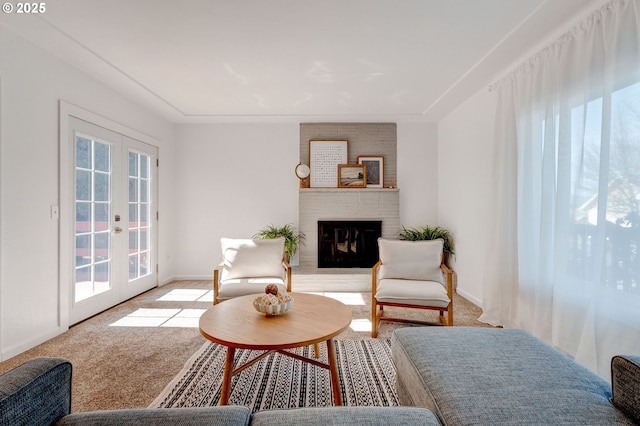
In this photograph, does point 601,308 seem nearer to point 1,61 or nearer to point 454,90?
point 454,90

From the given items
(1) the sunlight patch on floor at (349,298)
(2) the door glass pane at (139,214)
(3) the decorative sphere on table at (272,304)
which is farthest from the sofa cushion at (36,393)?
(2) the door glass pane at (139,214)

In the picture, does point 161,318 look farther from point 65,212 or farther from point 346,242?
point 346,242

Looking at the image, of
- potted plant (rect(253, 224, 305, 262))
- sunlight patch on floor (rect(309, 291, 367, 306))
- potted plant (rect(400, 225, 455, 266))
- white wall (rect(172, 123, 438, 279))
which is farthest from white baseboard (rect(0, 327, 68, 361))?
potted plant (rect(400, 225, 455, 266))

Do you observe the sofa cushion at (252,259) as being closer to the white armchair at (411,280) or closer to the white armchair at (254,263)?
the white armchair at (254,263)

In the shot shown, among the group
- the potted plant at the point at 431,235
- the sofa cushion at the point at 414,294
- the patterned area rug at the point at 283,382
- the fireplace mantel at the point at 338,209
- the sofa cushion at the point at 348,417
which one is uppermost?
the fireplace mantel at the point at 338,209

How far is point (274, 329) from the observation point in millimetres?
1789

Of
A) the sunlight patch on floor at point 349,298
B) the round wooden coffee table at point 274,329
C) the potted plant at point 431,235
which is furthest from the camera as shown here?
A: the potted plant at point 431,235

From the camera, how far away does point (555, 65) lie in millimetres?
2363

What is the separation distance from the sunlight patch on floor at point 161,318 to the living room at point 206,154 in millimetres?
540

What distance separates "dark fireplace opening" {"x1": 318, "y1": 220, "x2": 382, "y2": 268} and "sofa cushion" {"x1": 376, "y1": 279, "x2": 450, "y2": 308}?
2018 mm

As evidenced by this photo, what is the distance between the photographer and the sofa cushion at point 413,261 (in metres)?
3.04

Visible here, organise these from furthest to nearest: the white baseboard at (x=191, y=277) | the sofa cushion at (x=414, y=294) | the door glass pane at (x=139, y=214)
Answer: the white baseboard at (x=191, y=277) → the door glass pane at (x=139, y=214) → the sofa cushion at (x=414, y=294)

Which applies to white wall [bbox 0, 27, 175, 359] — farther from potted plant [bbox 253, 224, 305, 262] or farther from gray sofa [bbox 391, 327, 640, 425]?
gray sofa [bbox 391, 327, 640, 425]

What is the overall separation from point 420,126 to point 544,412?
4.61m
